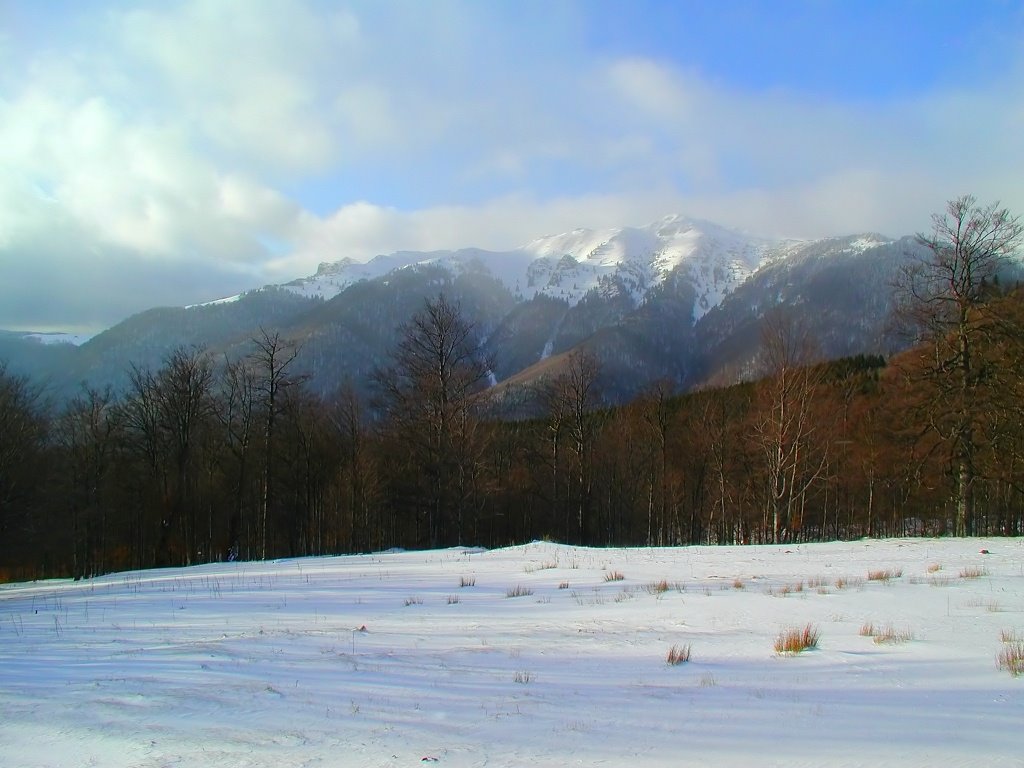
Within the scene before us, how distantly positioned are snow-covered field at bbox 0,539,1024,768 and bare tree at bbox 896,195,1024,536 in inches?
560

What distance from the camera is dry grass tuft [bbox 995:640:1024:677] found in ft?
16.7

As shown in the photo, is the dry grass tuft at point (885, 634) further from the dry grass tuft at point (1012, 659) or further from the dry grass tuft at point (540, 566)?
the dry grass tuft at point (540, 566)

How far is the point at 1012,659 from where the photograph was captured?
528cm

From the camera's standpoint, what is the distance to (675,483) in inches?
2071

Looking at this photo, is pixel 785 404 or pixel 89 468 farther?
pixel 89 468

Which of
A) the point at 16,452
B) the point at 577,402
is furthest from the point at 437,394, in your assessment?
the point at 16,452

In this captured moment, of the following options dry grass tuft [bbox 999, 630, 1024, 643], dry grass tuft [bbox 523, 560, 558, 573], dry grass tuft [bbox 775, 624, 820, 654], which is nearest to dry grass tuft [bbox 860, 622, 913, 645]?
dry grass tuft [bbox 775, 624, 820, 654]

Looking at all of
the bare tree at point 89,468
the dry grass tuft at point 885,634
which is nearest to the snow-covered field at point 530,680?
the dry grass tuft at point 885,634

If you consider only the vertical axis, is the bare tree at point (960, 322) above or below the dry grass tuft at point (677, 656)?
above

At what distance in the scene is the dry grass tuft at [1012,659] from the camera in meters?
5.09

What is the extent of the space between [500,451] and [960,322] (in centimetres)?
4317

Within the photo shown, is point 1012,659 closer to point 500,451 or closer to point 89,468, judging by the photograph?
point 89,468

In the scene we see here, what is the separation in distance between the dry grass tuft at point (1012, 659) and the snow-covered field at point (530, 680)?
93 mm

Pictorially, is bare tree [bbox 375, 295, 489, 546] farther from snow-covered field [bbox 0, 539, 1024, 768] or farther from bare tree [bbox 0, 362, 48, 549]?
bare tree [bbox 0, 362, 48, 549]
